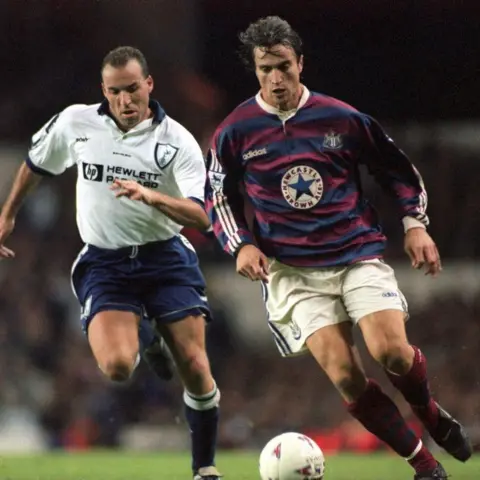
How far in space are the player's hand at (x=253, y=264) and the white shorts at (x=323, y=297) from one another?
0.33 m

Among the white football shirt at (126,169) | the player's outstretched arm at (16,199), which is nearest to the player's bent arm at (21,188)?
the player's outstretched arm at (16,199)

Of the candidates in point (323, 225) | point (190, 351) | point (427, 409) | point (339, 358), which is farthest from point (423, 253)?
point (190, 351)

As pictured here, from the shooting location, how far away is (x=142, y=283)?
22.6 ft

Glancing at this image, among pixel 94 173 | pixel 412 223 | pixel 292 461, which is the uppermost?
pixel 94 173

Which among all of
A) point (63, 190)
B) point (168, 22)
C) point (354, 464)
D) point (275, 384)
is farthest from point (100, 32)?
point (354, 464)

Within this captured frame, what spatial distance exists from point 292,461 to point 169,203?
1.41m

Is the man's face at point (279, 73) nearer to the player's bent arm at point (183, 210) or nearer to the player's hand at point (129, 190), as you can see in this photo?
the player's bent arm at point (183, 210)

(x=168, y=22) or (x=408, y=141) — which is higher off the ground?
(x=168, y=22)

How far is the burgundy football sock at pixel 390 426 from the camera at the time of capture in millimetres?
6133

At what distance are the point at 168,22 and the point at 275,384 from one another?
13.5 feet

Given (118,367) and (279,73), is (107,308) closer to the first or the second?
(118,367)

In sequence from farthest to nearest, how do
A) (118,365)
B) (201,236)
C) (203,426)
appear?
(201,236)
(203,426)
(118,365)

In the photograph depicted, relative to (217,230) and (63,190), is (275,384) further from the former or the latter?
(217,230)

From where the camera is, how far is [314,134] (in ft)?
20.7
